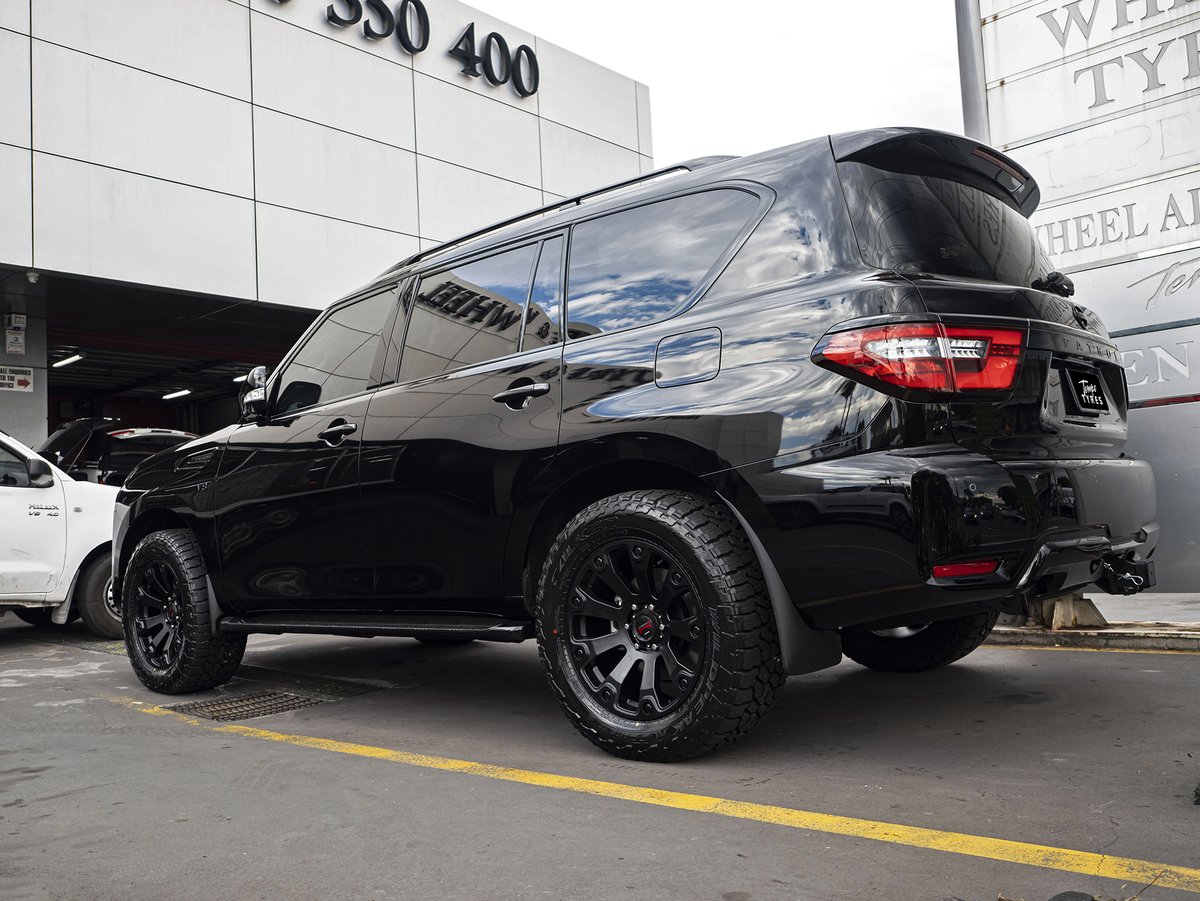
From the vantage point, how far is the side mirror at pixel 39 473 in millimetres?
7422

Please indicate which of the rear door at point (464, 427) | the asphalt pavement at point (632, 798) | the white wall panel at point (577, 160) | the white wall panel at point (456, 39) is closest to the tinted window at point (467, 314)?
the rear door at point (464, 427)

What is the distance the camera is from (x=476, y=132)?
17.1 metres

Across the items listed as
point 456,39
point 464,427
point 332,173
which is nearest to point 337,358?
point 464,427

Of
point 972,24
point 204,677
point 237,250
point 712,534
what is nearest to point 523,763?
point 712,534

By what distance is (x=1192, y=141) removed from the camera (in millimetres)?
5152

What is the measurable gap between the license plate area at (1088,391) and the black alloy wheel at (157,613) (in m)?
4.06

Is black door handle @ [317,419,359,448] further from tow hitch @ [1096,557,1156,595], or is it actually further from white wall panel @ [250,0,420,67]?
white wall panel @ [250,0,420,67]

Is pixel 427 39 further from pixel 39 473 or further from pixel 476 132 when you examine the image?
pixel 39 473

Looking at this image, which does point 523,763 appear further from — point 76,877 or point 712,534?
point 76,877

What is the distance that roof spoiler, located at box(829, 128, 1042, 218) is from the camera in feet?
10.5

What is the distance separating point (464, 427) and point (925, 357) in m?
1.72

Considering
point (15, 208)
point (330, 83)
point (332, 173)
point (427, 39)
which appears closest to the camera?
point (15, 208)

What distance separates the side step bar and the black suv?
21 mm

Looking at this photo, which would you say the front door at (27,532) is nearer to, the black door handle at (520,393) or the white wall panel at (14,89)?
the black door handle at (520,393)
